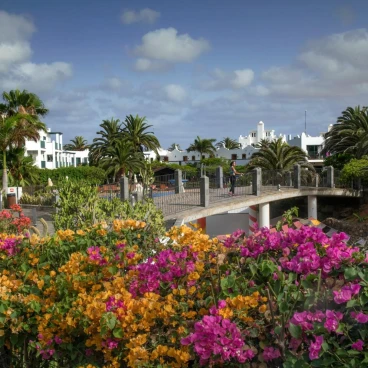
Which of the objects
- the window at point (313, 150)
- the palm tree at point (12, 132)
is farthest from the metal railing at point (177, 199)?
the window at point (313, 150)

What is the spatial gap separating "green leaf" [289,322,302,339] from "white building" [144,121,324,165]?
56.8m

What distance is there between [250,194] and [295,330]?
19.7m

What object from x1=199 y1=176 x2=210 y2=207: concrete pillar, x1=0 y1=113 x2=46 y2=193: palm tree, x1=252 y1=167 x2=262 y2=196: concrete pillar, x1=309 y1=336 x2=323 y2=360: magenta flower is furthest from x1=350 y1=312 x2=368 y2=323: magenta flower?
x1=0 y1=113 x2=46 y2=193: palm tree

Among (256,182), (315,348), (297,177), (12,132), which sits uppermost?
(12,132)

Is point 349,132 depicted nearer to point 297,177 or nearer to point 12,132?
point 297,177

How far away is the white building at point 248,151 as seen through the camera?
70.3m

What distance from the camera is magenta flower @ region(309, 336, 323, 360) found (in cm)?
231

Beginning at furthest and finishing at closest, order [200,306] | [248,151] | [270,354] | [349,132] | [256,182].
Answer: [248,151], [349,132], [256,182], [200,306], [270,354]

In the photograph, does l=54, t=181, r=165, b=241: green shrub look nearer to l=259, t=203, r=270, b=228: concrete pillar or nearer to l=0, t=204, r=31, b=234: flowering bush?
l=0, t=204, r=31, b=234: flowering bush

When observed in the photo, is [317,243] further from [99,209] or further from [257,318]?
[99,209]

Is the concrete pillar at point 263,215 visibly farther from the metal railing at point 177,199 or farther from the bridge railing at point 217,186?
the metal railing at point 177,199

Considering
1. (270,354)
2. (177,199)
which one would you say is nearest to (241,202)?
(177,199)

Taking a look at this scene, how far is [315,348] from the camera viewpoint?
2312 millimetres

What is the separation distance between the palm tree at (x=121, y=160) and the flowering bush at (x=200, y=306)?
4049 centimetres
